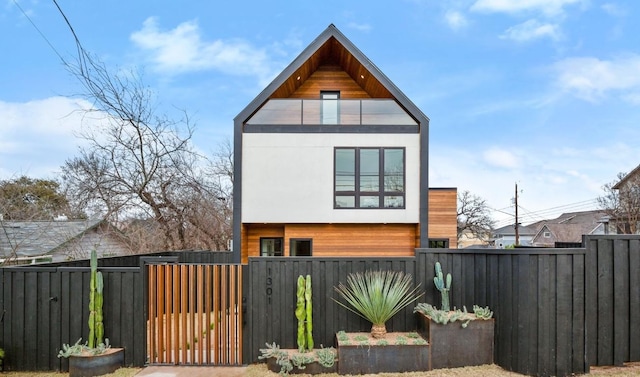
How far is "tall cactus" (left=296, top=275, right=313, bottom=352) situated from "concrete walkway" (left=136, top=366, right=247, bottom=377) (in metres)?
0.93

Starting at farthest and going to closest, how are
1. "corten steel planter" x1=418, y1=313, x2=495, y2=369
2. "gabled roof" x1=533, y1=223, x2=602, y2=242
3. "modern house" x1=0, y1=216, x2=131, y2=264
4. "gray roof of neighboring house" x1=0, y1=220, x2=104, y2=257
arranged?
"gabled roof" x1=533, y1=223, x2=602, y2=242 < "modern house" x1=0, y1=216, x2=131, y2=264 < "gray roof of neighboring house" x1=0, y1=220, x2=104, y2=257 < "corten steel planter" x1=418, y1=313, x2=495, y2=369

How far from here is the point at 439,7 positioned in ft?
33.3

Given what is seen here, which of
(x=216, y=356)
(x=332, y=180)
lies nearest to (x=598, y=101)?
(x=332, y=180)

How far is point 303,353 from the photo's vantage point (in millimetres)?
5168

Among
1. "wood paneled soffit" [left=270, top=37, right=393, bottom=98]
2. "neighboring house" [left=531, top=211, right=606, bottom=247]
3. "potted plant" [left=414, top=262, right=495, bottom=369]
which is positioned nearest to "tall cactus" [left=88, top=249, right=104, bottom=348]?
"potted plant" [left=414, top=262, right=495, bottom=369]

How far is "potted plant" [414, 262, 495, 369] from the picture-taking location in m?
4.98

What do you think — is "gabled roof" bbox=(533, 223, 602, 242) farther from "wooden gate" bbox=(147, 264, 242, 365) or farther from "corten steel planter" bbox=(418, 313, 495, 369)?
"wooden gate" bbox=(147, 264, 242, 365)

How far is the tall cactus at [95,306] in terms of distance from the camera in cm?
512

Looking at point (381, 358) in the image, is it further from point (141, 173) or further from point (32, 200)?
point (32, 200)

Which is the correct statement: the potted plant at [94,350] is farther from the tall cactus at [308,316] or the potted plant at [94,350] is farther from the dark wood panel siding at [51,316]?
the tall cactus at [308,316]

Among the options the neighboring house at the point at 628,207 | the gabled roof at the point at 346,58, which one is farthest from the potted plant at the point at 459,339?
the neighboring house at the point at 628,207

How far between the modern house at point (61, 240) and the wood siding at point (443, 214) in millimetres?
11257

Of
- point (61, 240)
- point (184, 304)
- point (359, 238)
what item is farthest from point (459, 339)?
point (61, 240)

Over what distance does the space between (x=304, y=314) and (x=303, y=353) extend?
530 mm
